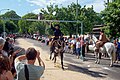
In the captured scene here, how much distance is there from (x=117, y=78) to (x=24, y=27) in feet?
444

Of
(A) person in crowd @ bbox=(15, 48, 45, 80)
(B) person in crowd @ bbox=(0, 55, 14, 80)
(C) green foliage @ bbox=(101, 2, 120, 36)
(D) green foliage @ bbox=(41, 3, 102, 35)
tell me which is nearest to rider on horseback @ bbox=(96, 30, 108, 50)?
(C) green foliage @ bbox=(101, 2, 120, 36)

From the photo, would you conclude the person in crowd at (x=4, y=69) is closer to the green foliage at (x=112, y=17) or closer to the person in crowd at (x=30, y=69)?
the person in crowd at (x=30, y=69)

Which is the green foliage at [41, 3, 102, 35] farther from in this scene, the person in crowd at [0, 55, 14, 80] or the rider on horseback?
the person in crowd at [0, 55, 14, 80]

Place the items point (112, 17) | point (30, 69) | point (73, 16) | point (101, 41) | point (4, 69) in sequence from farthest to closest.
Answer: point (73, 16) < point (112, 17) < point (101, 41) < point (30, 69) < point (4, 69)

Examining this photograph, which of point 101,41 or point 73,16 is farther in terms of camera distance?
point 73,16

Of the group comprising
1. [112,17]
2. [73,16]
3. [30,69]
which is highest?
[73,16]

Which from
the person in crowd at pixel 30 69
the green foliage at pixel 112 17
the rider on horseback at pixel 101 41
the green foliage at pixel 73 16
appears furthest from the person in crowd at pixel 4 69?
the green foliage at pixel 73 16

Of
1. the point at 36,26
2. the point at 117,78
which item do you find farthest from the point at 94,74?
the point at 36,26

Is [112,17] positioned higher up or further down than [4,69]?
higher up

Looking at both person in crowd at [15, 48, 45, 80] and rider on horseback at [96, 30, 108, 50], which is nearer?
person in crowd at [15, 48, 45, 80]

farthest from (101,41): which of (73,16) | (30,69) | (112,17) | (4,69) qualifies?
(73,16)

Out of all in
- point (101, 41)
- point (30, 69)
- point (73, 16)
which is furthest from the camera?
point (73, 16)

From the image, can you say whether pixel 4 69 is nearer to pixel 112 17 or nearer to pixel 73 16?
pixel 112 17

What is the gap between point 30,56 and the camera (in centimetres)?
532
